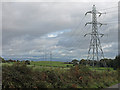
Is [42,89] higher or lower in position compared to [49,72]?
lower

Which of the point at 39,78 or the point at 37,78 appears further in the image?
the point at 39,78

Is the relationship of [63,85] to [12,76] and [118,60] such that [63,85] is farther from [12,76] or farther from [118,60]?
[118,60]

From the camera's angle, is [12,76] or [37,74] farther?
[37,74]

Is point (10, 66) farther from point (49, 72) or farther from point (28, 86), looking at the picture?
point (49, 72)

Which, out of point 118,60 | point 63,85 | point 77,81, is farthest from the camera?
point 118,60

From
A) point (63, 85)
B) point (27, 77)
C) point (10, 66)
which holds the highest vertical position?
point (10, 66)

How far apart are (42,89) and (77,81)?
4570mm

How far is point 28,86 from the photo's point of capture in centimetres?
1123

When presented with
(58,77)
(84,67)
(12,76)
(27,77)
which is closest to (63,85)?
(58,77)

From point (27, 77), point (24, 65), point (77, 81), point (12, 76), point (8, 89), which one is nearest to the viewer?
point (8, 89)

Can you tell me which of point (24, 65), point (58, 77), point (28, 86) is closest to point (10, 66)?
point (24, 65)

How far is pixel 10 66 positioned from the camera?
12016 millimetres

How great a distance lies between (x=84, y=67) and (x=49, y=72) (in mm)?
6389

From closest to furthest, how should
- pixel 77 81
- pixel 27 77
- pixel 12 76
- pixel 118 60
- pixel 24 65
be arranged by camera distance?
pixel 12 76 < pixel 27 77 < pixel 24 65 < pixel 77 81 < pixel 118 60
